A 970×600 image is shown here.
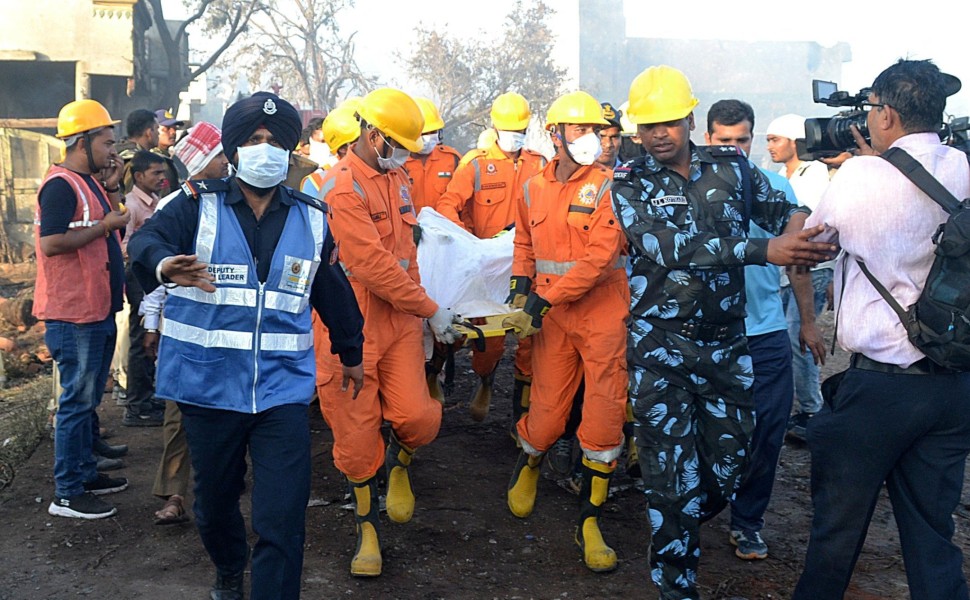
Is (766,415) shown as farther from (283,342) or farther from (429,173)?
(429,173)

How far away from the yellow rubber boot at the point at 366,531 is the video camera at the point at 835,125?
2.60 meters

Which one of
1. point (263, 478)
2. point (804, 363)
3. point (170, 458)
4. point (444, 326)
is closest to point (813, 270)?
point (804, 363)

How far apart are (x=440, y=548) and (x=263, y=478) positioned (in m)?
1.70

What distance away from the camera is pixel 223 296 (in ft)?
11.1

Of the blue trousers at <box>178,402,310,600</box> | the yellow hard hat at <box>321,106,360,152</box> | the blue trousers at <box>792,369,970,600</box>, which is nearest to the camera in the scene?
the blue trousers at <box>792,369,970,600</box>

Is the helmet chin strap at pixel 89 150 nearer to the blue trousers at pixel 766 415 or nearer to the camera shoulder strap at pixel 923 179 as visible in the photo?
the blue trousers at pixel 766 415

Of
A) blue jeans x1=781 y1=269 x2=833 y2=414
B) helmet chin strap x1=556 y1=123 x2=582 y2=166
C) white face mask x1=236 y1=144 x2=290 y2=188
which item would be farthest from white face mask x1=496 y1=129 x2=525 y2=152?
white face mask x1=236 y1=144 x2=290 y2=188

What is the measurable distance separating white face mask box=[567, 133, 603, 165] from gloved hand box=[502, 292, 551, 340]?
0.78 meters

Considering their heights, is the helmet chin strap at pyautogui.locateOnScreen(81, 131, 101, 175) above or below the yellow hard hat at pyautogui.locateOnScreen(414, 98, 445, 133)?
below

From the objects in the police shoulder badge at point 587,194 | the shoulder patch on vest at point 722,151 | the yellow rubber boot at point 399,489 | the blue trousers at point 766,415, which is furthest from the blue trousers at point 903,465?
the yellow rubber boot at point 399,489

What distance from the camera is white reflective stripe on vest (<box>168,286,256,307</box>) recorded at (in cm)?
339

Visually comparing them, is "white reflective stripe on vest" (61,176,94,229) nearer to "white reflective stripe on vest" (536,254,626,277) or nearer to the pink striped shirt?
"white reflective stripe on vest" (536,254,626,277)

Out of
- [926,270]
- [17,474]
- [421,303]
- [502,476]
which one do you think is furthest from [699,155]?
[17,474]

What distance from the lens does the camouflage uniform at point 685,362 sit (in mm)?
→ 3963
